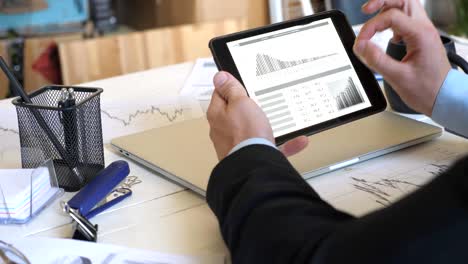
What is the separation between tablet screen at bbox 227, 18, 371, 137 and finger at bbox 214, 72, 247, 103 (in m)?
0.04

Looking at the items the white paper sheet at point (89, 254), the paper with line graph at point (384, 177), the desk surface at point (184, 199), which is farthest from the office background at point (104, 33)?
the white paper sheet at point (89, 254)

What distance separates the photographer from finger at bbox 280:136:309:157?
75 centimetres

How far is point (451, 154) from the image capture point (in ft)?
2.80

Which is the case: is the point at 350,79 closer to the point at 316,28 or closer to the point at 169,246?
the point at 316,28

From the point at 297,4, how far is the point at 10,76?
1.44 m

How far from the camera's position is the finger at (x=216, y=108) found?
0.72 m

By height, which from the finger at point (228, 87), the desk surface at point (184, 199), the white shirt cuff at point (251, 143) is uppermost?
the finger at point (228, 87)

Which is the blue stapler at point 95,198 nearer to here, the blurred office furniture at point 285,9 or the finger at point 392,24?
the finger at point 392,24

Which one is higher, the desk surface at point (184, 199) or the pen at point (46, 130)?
the pen at point (46, 130)

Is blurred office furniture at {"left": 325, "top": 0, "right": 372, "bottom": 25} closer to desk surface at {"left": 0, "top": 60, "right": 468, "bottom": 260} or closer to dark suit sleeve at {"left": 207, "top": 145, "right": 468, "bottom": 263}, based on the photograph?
desk surface at {"left": 0, "top": 60, "right": 468, "bottom": 260}

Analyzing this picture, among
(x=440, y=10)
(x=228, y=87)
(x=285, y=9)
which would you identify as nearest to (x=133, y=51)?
(x=285, y=9)

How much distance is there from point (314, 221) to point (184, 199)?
0.28 metres

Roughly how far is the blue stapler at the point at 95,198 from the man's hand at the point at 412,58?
38 centimetres

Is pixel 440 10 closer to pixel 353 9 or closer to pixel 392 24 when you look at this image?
pixel 353 9
